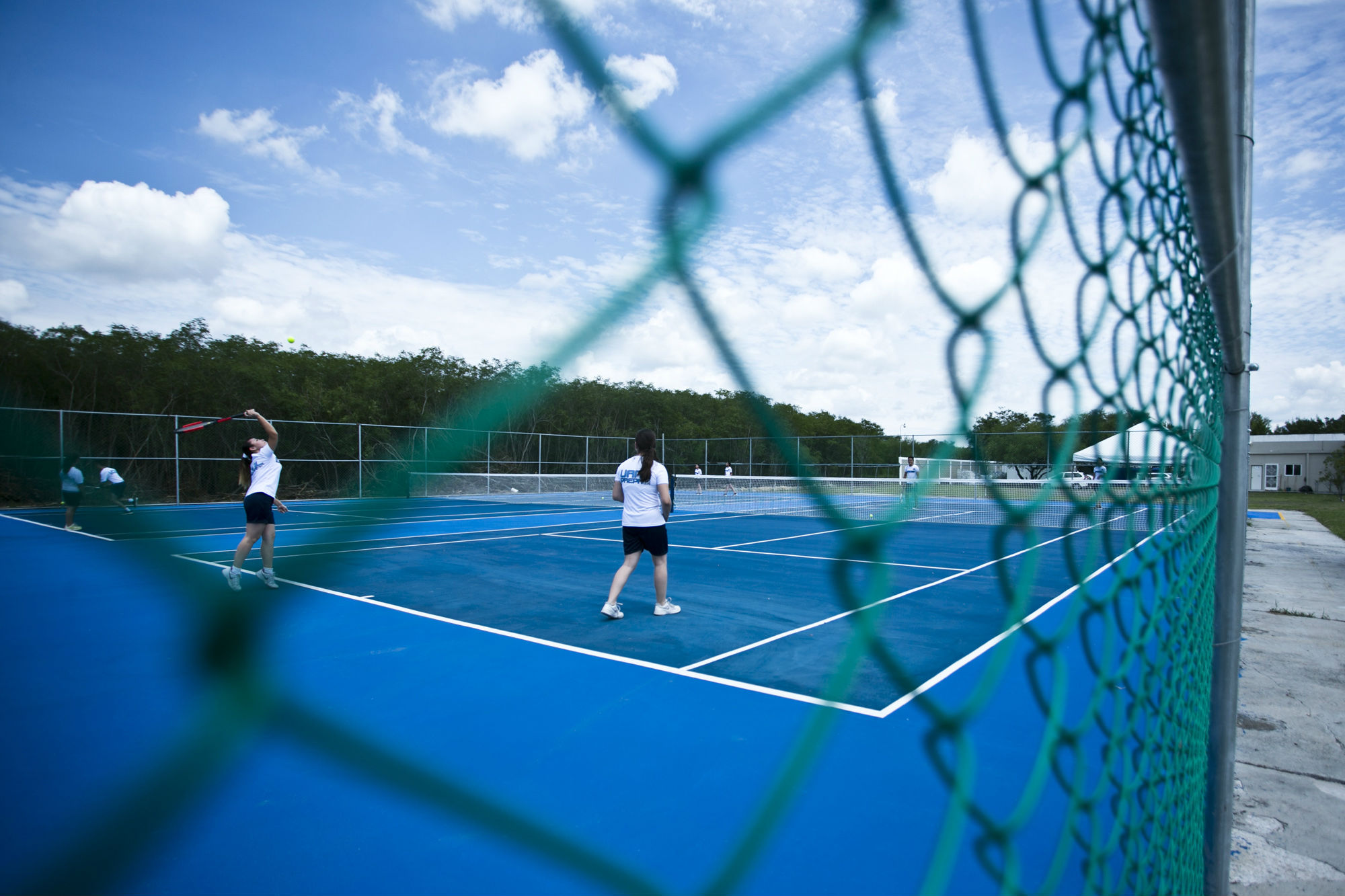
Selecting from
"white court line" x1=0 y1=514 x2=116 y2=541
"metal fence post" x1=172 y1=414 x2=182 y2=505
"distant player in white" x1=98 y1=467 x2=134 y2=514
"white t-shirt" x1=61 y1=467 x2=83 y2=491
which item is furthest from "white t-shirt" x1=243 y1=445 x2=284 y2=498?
"metal fence post" x1=172 y1=414 x2=182 y2=505

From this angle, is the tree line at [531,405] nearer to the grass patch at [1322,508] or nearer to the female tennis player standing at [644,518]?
the female tennis player standing at [644,518]

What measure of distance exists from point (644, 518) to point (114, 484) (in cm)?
1407

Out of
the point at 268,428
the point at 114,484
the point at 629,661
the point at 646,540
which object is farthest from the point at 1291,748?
the point at 114,484

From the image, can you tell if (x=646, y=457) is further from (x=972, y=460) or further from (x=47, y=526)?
(x=47, y=526)

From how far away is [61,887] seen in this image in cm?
67

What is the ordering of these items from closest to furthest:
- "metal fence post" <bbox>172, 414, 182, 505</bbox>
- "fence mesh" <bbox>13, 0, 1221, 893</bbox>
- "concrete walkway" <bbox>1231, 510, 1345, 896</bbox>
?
"fence mesh" <bbox>13, 0, 1221, 893</bbox>, "concrete walkway" <bbox>1231, 510, 1345, 896</bbox>, "metal fence post" <bbox>172, 414, 182, 505</bbox>

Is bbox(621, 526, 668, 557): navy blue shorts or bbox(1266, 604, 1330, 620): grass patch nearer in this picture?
bbox(621, 526, 668, 557): navy blue shorts

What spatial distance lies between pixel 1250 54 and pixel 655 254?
1.89 metres

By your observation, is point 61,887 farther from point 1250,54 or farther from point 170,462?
point 170,462

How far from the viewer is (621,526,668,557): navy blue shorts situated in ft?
20.7

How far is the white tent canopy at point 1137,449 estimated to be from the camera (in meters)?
1.47

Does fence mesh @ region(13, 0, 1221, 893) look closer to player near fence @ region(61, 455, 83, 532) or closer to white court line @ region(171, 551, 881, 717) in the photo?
white court line @ region(171, 551, 881, 717)

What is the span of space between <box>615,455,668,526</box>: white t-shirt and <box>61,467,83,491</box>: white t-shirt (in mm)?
11034

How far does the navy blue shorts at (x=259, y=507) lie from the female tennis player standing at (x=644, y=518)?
3141 mm
